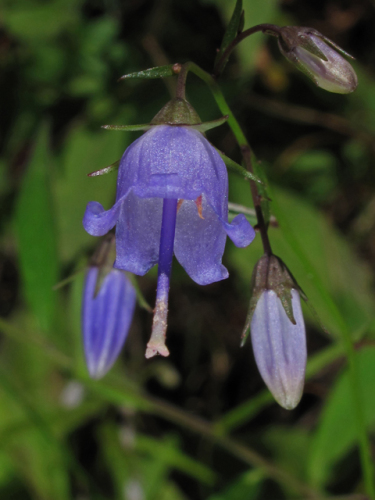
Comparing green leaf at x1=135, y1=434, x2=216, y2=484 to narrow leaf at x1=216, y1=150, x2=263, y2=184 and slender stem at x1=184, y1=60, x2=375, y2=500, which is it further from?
narrow leaf at x1=216, y1=150, x2=263, y2=184

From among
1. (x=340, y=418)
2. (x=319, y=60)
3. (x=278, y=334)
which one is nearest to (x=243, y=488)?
(x=340, y=418)

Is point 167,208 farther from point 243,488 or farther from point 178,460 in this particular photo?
point 178,460

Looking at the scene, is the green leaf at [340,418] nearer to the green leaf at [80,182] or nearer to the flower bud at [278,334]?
the flower bud at [278,334]

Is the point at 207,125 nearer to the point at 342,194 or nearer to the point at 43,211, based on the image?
the point at 43,211

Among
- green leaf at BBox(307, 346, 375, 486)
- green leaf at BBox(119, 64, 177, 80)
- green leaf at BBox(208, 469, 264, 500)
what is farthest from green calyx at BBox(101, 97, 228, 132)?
green leaf at BBox(208, 469, 264, 500)

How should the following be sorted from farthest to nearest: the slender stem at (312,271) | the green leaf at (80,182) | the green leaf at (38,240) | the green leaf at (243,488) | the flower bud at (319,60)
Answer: the green leaf at (80,182) < the green leaf at (38,240) < the green leaf at (243,488) < the slender stem at (312,271) < the flower bud at (319,60)

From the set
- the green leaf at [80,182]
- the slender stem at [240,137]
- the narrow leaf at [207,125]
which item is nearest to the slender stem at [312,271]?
the slender stem at [240,137]
